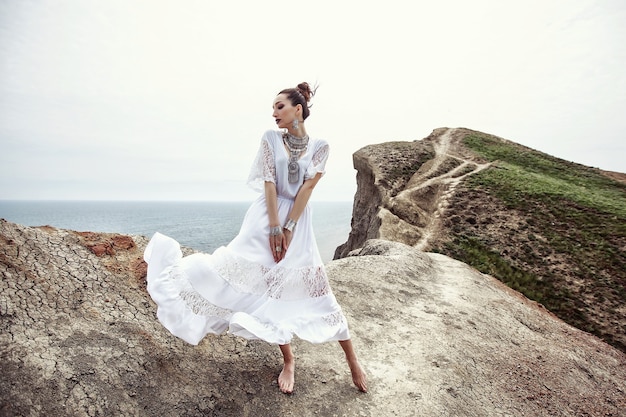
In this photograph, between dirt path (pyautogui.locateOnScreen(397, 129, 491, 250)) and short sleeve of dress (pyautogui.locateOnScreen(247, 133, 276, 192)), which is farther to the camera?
dirt path (pyautogui.locateOnScreen(397, 129, 491, 250))

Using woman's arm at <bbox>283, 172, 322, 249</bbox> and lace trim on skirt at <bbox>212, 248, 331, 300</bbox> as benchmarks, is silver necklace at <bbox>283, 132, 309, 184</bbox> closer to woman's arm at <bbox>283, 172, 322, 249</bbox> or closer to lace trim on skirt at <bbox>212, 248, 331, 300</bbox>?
woman's arm at <bbox>283, 172, 322, 249</bbox>

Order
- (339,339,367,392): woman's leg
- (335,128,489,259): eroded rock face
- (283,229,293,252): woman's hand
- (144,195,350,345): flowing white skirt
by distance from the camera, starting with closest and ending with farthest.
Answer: (144,195,350,345): flowing white skirt
(283,229,293,252): woman's hand
(339,339,367,392): woman's leg
(335,128,489,259): eroded rock face

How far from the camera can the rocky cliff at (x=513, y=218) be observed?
39.0ft

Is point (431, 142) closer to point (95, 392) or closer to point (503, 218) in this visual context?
point (503, 218)

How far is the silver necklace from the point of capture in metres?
3.33

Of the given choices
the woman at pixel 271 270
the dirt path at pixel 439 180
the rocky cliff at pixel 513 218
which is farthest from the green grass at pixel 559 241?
the woman at pixel 271 270

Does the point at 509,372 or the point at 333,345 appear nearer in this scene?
the point at 333,345

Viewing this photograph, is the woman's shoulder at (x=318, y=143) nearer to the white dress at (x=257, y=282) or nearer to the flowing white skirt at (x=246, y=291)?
the white dress at (x=257, y=282)

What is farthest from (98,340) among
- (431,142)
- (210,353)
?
(431,142)

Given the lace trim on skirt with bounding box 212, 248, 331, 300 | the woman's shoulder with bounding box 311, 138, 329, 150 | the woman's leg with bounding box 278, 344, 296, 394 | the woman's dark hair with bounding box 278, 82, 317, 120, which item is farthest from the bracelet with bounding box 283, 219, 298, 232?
the woman's leg with bounding box 278, 344, 296, 394

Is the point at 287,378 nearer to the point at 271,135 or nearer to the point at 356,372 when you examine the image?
the point at 356,372

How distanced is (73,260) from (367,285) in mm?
4736

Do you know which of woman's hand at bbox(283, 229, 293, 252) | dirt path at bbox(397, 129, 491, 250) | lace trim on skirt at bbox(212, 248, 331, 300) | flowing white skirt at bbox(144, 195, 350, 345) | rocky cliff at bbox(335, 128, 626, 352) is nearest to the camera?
flowing white skirt at bbox(144, 195, 350, 345)

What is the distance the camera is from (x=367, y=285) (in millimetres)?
6652
